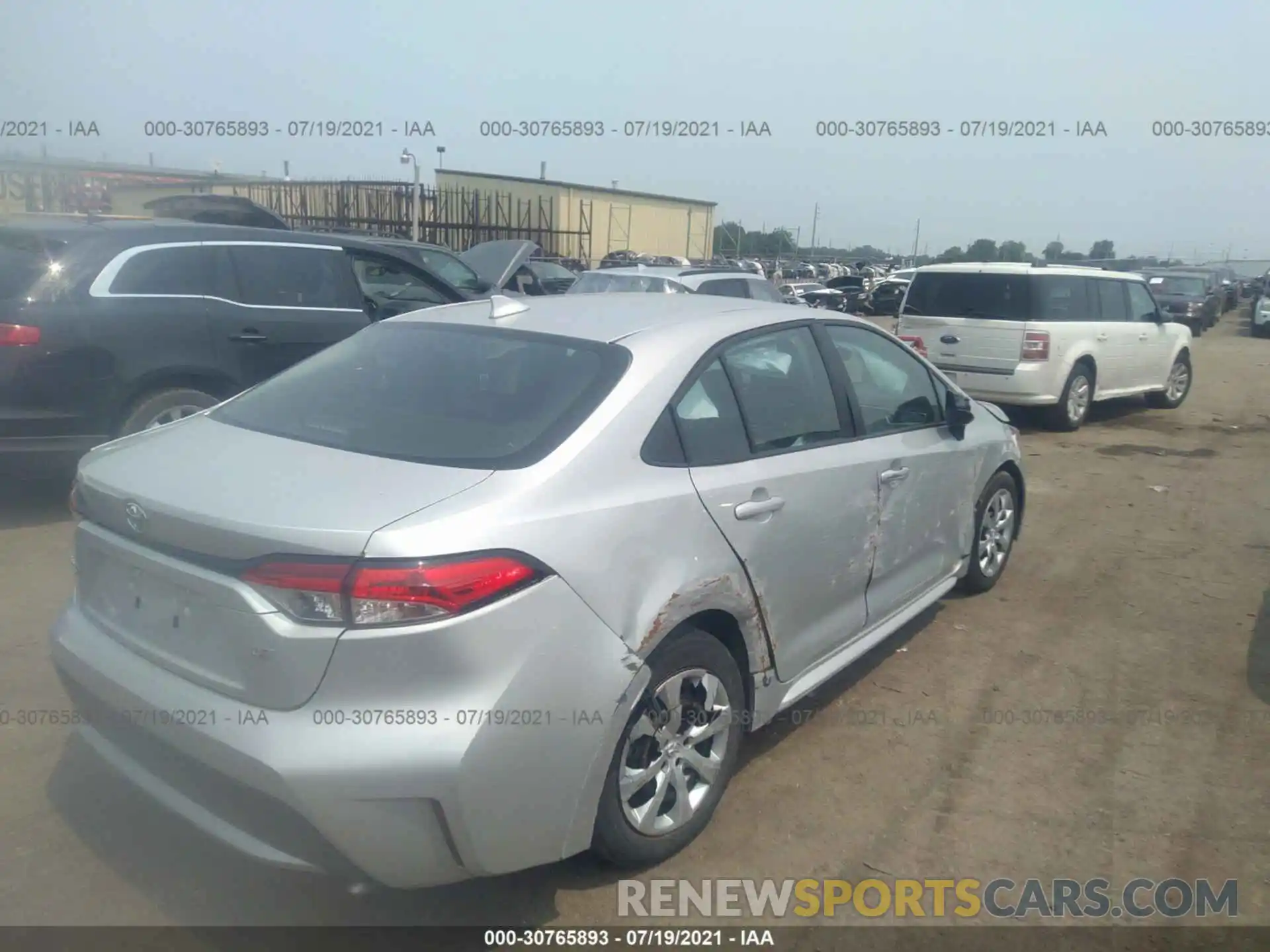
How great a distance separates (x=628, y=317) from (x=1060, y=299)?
8485 mm

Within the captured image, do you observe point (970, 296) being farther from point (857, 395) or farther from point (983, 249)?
point (983, 249)

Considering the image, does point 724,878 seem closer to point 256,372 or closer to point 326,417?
point 326,417

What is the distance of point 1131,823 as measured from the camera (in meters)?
3.44

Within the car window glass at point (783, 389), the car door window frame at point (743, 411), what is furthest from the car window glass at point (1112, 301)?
the car window glass at point (783, 389)

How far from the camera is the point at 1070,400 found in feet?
35.8

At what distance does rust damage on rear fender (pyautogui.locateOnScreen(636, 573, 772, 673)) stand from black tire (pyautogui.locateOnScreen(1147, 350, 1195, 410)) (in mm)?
11231

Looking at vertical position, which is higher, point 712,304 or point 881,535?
point 712,304

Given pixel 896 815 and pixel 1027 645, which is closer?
pixel 896 815

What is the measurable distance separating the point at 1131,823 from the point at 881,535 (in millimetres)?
1340

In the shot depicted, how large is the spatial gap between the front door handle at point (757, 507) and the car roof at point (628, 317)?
0.57 m

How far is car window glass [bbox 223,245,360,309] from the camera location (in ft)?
22.3

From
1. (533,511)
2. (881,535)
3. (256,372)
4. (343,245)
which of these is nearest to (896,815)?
(881,535)

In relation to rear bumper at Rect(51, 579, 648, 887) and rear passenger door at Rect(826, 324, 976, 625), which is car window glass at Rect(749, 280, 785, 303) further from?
rear bumper at Rect(51, 579, 648, 887)

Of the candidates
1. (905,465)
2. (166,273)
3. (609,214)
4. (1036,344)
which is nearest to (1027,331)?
(1036,344)
